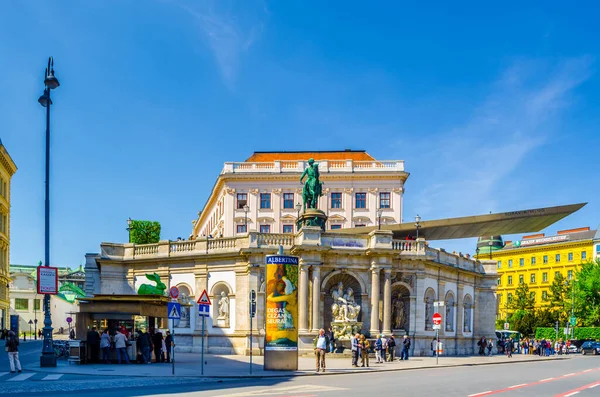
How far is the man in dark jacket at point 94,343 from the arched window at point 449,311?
24.1 metres

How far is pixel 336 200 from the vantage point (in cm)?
7400

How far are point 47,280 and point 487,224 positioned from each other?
38573 millimetres

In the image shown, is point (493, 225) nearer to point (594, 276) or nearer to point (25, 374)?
point (594, 276)

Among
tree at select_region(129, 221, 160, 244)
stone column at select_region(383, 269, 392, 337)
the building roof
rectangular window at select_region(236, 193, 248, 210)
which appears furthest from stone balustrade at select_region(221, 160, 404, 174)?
stone column at select_region(383, 269, 392, 337)

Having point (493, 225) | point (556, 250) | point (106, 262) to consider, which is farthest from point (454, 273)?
point (556, 250)

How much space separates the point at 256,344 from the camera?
3825cm

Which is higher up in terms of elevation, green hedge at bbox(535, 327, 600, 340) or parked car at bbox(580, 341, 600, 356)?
parked car at bbox(580, 341, 600, 356)

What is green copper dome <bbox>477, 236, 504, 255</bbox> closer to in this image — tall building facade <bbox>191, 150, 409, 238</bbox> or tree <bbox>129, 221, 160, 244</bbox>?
tall building facade <bbox>191, 150, 409, 238</bbox>

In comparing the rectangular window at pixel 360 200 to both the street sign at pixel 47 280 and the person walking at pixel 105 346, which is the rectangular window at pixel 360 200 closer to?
the person walking at pixel 105 346

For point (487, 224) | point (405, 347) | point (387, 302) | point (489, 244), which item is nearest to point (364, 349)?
point (405, 347)

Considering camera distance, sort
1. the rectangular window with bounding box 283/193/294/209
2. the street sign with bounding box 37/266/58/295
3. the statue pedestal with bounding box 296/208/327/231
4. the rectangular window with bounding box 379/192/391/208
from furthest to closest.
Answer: the rectangular window with bounding box 283/193/294/209, the rectangular window with bounding box 379/192/391/208, the statue pedestal with bounding box 296/208/327/231, the street sign with bounding box 37/266/58/295

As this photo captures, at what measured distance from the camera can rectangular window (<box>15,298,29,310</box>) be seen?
10969cm

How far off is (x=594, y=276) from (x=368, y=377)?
64667 millimetres

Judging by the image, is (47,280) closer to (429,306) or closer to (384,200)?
(429,306)
